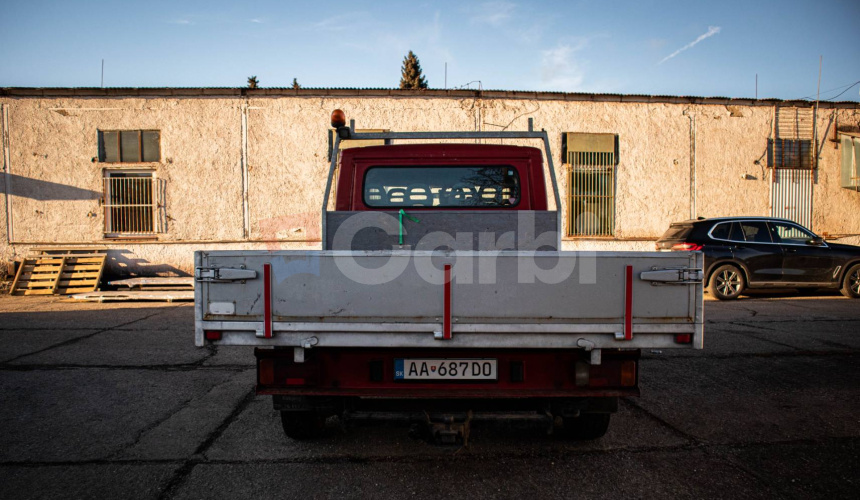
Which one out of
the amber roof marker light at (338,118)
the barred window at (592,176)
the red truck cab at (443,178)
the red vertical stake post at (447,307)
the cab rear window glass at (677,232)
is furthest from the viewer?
the barred window at (592,176)

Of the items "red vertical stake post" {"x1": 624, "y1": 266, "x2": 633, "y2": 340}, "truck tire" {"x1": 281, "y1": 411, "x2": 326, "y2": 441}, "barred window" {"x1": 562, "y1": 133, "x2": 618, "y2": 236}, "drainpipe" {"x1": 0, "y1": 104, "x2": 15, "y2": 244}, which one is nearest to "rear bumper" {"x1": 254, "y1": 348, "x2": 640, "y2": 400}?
"red vertical stake post" {"x1": 624, "y1": 266, "x2": 633, "y2": 340}

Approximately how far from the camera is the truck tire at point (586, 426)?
271cm

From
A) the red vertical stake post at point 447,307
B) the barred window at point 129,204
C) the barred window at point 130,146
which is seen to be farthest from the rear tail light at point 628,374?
the barred window at point 130,146

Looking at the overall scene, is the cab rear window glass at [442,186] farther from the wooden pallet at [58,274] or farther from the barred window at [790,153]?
the barred window at [790,153]

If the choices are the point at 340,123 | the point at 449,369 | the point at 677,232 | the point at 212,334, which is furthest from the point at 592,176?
the point at 212,334

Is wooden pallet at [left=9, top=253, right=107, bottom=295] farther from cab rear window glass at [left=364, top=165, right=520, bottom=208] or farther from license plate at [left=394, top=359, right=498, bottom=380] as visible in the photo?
license plate at [left=394, top=359, right=498, bottom=380]

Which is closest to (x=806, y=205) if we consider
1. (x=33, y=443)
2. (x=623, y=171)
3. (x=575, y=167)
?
(x=623, y=171)

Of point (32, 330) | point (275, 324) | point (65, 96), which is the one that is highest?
point (65, 96)

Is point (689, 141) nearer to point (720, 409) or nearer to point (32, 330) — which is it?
point (720, 409)

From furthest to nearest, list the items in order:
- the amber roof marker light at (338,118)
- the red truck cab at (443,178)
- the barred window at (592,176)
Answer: the barred window at (592,176) → the red truck cab at (443,178) → the amber roof marker light at (338,118)

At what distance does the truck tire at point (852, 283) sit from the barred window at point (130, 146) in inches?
601

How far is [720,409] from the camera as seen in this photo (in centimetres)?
337

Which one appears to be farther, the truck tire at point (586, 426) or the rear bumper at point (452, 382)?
the truck tire at point (586, 426)

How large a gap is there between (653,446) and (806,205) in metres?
12.9
